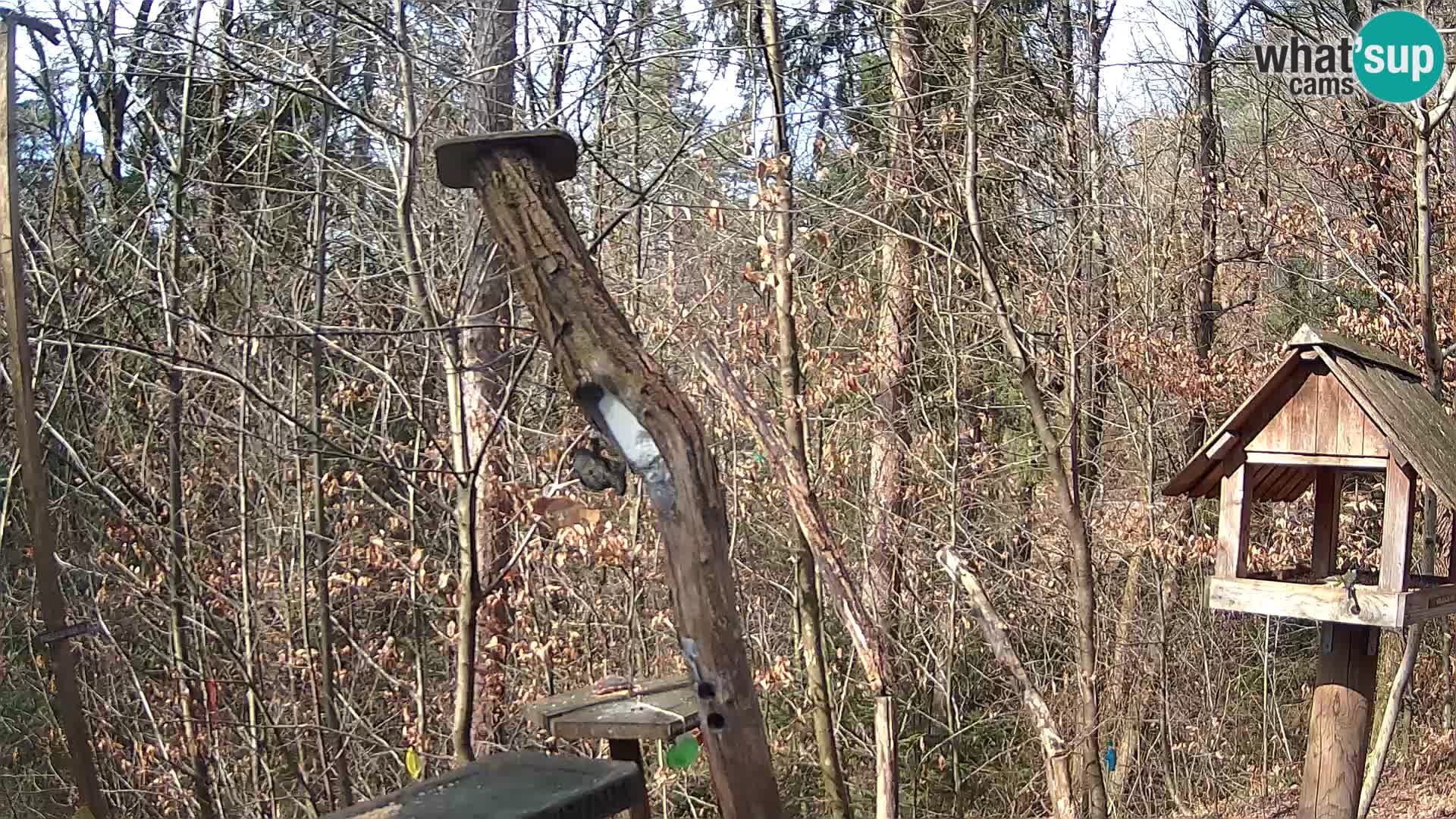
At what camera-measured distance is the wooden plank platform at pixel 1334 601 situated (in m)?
3.42

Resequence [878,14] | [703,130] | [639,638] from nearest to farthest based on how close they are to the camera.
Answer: [703,130], [639,638], [878,14]

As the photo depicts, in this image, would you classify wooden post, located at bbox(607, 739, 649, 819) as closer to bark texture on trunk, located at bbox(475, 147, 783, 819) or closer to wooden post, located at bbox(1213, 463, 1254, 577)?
bark texture on trunk, located at bbox(475, 147, 783, 819)

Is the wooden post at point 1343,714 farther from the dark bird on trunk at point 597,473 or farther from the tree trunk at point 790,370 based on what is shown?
the dark bird on trunk at point 597,473

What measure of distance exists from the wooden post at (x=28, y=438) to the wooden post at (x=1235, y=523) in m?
3.41

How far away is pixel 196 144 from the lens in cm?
573

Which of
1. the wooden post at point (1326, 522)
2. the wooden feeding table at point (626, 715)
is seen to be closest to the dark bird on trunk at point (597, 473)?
the wooden feeding table at point (626, 715)

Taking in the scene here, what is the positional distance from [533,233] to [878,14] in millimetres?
5107

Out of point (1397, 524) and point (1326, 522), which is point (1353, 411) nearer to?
point (1397, 524)

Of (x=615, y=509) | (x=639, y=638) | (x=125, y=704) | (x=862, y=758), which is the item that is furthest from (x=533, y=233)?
(x=862, y=758)

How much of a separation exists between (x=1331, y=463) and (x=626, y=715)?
7.75ft

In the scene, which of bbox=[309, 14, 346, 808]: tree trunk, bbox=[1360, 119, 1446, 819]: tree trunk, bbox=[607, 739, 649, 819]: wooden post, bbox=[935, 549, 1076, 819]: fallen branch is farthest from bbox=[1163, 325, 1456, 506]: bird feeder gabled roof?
bbox=[309, 14, 346, 808]: tree trunk

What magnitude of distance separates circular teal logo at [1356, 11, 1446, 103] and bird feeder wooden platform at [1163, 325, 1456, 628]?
3571 mm

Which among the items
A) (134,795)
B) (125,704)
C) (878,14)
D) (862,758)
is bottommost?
(862,758)

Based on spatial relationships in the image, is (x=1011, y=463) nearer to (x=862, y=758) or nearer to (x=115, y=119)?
(x=862, y=758)
